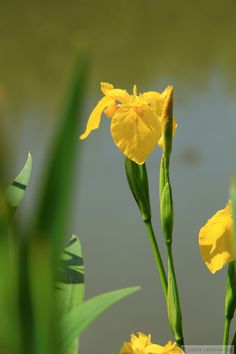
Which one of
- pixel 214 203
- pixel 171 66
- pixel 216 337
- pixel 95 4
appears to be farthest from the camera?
A: pixel 95 4

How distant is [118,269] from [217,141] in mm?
627

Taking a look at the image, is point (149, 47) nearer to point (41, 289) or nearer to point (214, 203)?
point (214, 203)

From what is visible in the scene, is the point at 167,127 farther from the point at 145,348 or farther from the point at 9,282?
the point at 9,282

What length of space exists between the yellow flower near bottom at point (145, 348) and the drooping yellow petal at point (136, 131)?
0.26 feet

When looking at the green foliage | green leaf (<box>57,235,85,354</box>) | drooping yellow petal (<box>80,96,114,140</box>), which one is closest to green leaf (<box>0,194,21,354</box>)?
the green foliage

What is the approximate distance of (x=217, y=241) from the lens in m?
0.31

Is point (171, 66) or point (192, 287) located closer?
point (192, 287)

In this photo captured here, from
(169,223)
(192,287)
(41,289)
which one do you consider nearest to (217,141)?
(192,287)

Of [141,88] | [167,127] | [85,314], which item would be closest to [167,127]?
[167,127]

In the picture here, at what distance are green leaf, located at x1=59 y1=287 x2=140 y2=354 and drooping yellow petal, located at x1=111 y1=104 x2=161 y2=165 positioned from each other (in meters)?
0.21

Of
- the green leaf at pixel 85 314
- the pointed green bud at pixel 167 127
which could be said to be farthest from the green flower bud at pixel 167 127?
the green leaf at pixel 85 314

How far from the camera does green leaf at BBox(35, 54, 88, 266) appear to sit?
0.27ft

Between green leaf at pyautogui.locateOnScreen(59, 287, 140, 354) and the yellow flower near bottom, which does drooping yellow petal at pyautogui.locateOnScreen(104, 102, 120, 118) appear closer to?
the yellow flower near bottom

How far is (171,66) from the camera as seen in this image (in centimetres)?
255
